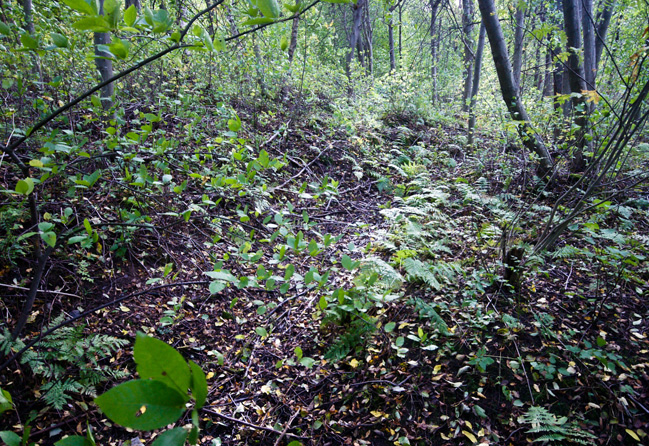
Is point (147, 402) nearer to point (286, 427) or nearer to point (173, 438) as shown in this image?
point (173, 438)

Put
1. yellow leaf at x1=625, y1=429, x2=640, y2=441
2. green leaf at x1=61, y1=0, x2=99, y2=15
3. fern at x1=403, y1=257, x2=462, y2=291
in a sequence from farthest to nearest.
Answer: fern at x1=403, y1=257, x2=462, y2=291 < yellow leaf at x1=625, y1=429, x2=640, y2=441 < green leaf at x1=61, y1=0, x2=99, y2=15

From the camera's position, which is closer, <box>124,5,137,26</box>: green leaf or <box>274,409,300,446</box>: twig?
<box>124,5,137,26</box>: green leaf

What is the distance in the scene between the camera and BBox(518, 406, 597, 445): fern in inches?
75.5

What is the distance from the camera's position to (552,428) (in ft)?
6.41

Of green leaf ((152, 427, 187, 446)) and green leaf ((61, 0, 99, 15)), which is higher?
green leaf ((61, 0, 99, 15))

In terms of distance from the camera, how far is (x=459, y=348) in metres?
2.62

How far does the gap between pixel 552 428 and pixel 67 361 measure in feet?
10.1

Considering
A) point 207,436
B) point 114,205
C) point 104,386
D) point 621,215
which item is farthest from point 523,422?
point 114,205

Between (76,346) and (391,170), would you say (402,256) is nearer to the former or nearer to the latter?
(76,346)

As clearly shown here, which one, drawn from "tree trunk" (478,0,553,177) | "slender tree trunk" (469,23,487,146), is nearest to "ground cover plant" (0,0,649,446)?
"tree trunk" (478,0,553,177)

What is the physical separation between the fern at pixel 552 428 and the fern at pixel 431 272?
1100 millimetres

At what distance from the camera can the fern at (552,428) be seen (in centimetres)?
192

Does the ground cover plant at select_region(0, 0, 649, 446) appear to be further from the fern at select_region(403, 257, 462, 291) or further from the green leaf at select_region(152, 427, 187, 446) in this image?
the green leaf at select_region(152, 427, 187, 446)

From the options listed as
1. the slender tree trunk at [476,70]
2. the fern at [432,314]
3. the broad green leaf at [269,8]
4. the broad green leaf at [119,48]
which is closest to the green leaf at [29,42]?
the broad green leaf at [119,48]
